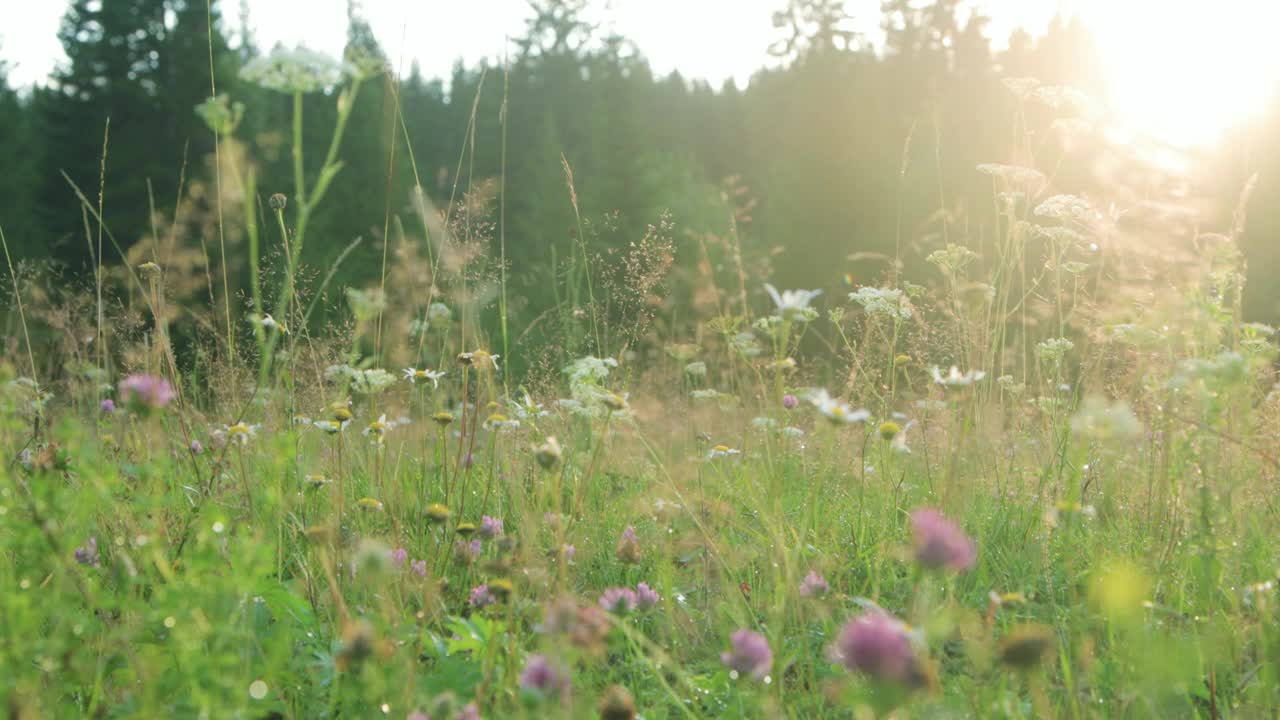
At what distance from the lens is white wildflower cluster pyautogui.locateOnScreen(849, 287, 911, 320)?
2.53 m

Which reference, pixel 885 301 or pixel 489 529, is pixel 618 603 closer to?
pixel 489 529

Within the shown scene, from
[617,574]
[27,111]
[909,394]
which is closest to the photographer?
[617,574]

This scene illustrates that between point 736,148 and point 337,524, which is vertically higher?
point 736,148

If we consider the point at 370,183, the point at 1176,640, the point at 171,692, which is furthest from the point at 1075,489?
the point at 370,183

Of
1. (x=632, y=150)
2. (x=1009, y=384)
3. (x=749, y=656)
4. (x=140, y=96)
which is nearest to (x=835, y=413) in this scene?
(x=749, y=656)

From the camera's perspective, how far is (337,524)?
1871 mm

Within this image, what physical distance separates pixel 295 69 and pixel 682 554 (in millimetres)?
1473

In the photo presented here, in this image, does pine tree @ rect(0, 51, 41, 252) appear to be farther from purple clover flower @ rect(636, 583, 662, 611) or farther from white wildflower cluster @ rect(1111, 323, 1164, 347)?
white wildflower cluster @ rect(1111, 323, 1164, 347)

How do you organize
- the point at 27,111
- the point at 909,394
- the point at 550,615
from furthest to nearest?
the point at 27,111 < the point at 909,394 < the point at 550,615

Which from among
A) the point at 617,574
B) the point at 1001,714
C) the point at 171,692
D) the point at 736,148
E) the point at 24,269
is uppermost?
the point at 736,148

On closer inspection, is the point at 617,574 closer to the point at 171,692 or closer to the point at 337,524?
the point at 337,524

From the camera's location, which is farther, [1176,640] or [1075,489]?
[1075,489]

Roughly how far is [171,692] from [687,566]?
3.82 ft

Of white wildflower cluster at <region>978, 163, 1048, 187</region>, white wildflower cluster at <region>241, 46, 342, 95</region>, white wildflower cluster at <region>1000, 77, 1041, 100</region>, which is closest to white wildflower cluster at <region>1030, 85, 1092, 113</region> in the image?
white wildflower cluster at <region>1000, 77, 1041, 100</region>
